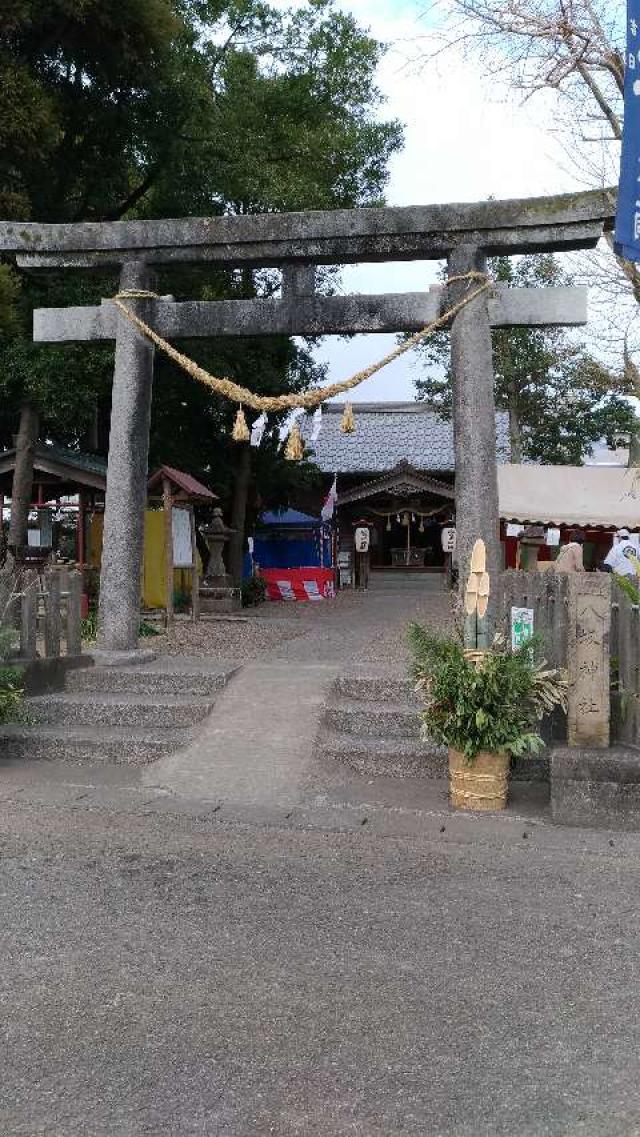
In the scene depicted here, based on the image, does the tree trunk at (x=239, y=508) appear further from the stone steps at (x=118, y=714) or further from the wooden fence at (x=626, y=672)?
the wooden fence at (x=626, y=672)

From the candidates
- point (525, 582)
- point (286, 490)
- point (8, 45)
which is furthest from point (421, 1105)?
point (286, 490)

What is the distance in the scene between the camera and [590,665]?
20.1ft

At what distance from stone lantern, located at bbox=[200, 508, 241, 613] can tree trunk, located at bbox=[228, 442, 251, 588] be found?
1.56 meters

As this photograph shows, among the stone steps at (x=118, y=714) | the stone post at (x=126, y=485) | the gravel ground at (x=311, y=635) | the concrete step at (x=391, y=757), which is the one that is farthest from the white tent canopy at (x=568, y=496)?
the concrete step at (x=391, y=757)

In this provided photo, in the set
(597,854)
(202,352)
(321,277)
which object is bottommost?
(597,854)

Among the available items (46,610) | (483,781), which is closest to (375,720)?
(483,781)

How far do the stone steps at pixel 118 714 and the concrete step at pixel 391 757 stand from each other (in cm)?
128

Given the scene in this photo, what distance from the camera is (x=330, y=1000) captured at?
11.4ft

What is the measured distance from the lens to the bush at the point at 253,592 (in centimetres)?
2170

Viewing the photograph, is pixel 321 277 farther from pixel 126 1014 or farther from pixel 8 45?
pixel 126 1014

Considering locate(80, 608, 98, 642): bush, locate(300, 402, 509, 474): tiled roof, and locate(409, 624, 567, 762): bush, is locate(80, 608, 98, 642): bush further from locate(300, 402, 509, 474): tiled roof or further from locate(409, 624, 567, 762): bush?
locate(300, 402, 509, 474): tiled roof

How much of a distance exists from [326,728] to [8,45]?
11.3 m

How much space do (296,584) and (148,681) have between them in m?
16.8

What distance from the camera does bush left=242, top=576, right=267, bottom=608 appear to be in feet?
71.2
